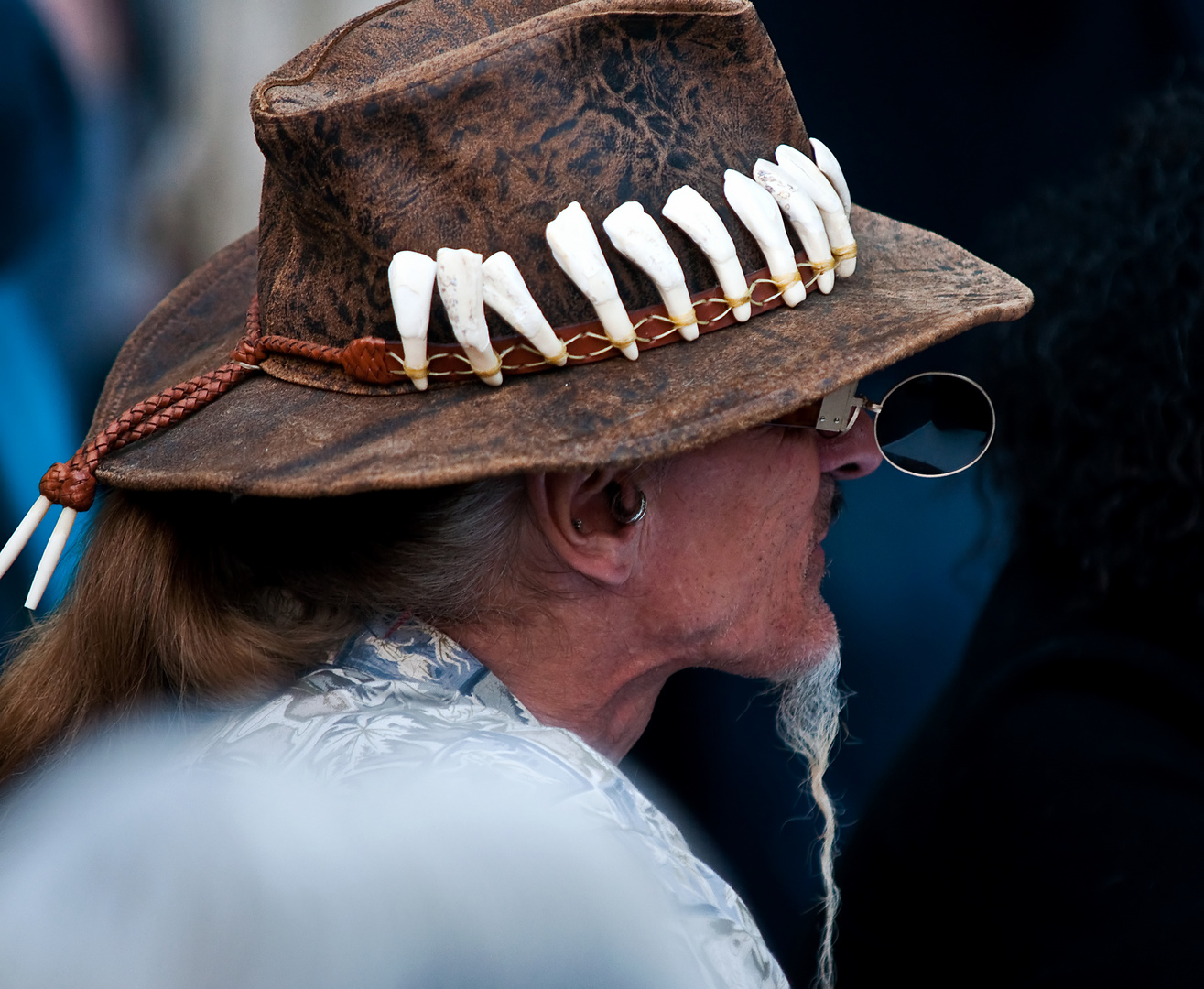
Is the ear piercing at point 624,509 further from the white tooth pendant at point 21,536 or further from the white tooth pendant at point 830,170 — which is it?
the white tooth pendant at point 21,536

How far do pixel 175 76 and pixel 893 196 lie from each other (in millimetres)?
1725

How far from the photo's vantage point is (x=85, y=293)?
7.72ft

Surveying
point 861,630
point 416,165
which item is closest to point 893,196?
point 861,630

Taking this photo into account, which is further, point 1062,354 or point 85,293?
point 85,293

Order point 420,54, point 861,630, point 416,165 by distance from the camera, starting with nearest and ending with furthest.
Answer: point 416,165
point 420,54
point 861,630

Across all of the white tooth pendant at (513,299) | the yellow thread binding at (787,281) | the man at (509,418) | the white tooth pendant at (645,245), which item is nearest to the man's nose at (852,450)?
the man at (509,418)

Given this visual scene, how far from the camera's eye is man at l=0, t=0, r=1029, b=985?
1.20 m

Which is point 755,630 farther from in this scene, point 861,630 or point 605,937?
point 861,630

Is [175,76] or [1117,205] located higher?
Result: [175,76]

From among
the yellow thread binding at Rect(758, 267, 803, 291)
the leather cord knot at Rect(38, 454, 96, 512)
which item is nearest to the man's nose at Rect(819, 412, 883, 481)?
the yellow thread binding at Rect(758, 267, 803, 291)

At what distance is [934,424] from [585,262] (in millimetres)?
763

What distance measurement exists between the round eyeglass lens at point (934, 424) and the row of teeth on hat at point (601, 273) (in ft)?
1.29

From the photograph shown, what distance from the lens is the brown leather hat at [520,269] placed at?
1.18 m

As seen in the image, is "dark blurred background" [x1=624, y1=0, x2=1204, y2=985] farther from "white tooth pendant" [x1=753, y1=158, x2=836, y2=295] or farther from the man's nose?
"white tooth pendant" [x1=753, y1=158, x2=836, y2=295]
